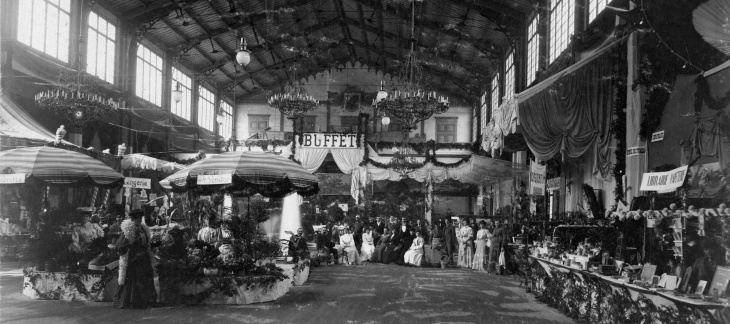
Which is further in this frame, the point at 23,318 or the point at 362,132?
the point at 362,132

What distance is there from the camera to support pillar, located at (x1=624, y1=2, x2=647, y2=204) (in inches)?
393

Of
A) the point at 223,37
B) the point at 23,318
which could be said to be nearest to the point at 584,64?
the point at 23,318

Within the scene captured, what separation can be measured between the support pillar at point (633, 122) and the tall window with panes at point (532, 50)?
8.25m

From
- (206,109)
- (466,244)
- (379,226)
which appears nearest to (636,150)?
(466,244)

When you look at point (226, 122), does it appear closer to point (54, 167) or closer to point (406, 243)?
point (406, 243)

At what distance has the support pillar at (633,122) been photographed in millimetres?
9992

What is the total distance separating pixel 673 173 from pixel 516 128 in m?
6.19

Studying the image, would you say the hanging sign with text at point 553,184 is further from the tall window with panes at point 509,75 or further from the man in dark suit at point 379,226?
the man in dark suit at point 379,226

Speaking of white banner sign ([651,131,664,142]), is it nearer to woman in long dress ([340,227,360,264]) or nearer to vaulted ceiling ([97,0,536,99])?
vaulted ceiling ([97,0,536,99])

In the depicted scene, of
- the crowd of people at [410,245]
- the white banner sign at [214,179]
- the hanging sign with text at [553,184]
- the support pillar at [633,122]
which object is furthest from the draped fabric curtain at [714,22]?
the hanging sign with text at [553,184]

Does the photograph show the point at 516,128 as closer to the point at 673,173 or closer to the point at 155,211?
the point at 673,173

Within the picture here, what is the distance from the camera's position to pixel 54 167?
942 centimetres

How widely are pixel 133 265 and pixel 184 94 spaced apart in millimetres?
20067

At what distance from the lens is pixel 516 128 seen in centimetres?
1343
